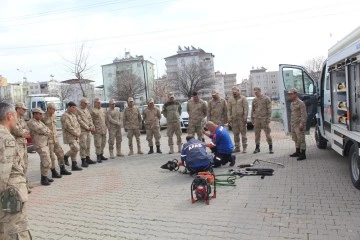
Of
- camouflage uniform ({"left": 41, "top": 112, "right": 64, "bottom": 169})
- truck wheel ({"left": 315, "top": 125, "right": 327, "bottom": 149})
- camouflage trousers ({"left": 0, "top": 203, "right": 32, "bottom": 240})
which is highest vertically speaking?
camouflage uniform ({"left": 41, "top": 112, "right": 64, "bottom": 169})

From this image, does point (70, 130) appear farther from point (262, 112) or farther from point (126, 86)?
point (126, 86)

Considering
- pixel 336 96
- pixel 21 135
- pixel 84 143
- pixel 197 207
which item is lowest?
pixel 197 207

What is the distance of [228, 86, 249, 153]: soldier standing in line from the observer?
33.8ft

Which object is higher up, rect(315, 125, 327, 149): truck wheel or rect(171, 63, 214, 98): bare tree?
rect(171, 63, 214, 98): bare tree

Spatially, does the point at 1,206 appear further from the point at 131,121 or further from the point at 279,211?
the point at 131,121

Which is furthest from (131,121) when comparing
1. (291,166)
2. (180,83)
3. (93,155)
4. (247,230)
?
(180,83)

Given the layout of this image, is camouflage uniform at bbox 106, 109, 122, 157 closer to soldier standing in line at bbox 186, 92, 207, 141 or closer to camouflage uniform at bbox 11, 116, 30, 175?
soldier standing in line at bbox 186, 92, 207, 141

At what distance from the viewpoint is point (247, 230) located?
4523 millimetres

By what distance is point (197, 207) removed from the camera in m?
5.57

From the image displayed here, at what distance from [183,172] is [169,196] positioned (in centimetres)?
186

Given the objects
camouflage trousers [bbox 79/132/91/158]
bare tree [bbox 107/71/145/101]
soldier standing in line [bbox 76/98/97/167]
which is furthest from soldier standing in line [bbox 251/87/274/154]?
bare tree [bbox 107/71/145/101]

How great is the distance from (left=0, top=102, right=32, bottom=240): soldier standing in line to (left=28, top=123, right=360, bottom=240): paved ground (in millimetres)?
1325

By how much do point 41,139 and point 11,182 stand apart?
4.58 meters

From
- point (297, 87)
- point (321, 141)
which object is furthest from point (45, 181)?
point (321, 141)
